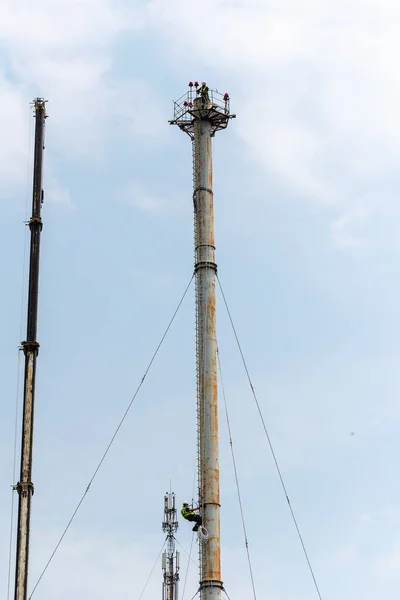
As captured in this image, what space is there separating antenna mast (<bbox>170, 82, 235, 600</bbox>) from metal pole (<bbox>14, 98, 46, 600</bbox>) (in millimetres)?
7355

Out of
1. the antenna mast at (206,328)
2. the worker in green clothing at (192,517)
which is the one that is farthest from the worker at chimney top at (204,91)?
the worker in green clothing at (192,517)

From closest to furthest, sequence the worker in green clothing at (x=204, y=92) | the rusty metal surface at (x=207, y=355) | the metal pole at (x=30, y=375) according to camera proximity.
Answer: the metal pole at (x=30, y=375)
the rusty metal surface at (x=207, y=355)
the worker in green clothing at (x=204, y=92)

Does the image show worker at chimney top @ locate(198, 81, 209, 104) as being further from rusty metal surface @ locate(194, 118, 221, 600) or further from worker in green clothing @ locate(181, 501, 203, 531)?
worker in green clothing @ locate(181, 501, 203, 531)

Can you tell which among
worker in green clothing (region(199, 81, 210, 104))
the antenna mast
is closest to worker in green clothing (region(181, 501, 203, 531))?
the antenna mast

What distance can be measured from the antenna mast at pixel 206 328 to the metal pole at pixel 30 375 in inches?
290

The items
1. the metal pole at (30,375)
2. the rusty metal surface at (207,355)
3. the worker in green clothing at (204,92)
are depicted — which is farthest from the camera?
the worker in green clothing at (204,92)

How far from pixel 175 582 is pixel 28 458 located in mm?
23960

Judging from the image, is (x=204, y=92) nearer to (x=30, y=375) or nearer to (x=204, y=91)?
(x=204, y=91)

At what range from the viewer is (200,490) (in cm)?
5766

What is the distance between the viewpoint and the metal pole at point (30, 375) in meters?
54.5

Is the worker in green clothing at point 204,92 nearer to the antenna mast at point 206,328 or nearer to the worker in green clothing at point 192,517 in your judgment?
the antenna mast at point 206,328

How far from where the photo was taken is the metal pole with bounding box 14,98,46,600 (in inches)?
2147

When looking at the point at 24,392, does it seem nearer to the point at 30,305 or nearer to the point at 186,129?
the point at 30,305

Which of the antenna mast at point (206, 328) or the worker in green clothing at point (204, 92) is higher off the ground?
the worker in green clothing at point (204, 92)
